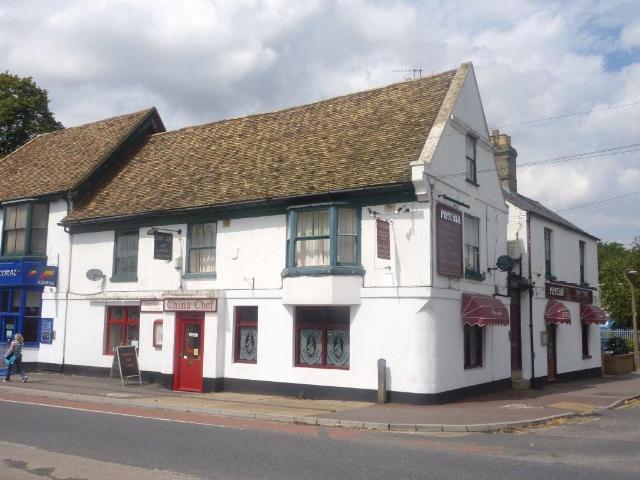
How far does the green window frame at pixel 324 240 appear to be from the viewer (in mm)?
17891

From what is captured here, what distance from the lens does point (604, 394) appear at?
66.8ft

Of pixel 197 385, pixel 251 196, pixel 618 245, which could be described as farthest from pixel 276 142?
pixel 618 245

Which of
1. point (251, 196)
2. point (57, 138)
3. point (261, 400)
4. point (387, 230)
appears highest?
point (57, 138)

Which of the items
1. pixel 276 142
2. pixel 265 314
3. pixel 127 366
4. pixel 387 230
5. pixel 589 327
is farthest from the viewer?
pixel 589 327

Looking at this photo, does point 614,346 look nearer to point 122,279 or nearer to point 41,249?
point 122,279

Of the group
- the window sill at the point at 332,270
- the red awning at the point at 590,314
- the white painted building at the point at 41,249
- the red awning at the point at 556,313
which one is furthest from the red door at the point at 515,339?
the white painted building at the point at 41,249

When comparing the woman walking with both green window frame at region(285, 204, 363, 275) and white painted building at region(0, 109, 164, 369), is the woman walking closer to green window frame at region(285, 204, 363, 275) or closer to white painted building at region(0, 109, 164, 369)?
white painted building at region(0, 109, 164, 369)

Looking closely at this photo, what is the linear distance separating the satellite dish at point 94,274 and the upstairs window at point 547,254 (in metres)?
16.0

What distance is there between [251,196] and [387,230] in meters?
4.59

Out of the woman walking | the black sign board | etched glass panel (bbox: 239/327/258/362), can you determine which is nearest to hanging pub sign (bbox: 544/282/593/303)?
etched glass panel (bbox: 239/327/258/362)

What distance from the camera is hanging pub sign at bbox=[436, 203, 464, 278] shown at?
57.2 ft

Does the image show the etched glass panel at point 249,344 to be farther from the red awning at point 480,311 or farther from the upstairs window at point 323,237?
the red awning at point 480,311

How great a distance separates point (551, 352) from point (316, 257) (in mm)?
11528

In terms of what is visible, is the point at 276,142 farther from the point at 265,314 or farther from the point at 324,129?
the point at 265,314
